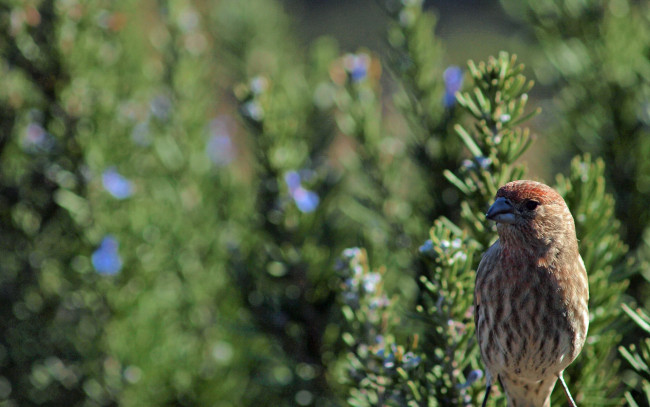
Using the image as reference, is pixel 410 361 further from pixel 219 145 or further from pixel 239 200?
pixel 219 145

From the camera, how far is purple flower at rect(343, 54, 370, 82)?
198 centimetres

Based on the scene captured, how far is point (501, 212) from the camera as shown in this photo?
1286 millimetres

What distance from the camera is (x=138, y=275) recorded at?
200 centimetres

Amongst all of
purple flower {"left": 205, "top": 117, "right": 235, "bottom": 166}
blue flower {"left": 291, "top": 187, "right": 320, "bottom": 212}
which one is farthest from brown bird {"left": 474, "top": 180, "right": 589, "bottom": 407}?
purple flower {"left": 205, "top": 117, "right": 235, "bottom": 166}

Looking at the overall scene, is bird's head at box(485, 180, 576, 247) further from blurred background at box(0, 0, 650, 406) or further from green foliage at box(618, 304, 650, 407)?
blurred background at box(0, 0, 650, 406)

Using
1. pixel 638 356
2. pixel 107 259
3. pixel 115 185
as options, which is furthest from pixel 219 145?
pixel 638 356

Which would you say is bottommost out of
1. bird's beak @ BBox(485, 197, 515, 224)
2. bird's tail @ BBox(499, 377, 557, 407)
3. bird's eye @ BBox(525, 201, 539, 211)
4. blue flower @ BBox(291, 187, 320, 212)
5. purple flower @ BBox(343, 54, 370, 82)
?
bird's tail @ BBox(499, 377, 557, 407)

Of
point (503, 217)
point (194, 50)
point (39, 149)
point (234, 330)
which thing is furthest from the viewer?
point (194, 50)

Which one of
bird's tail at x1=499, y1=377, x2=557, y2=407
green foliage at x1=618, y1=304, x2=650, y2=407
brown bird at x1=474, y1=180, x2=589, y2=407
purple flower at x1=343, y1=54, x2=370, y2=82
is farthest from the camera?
purple flower at x1=343, y1=54, x2=370, y2=82

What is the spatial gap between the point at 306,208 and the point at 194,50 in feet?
3.15

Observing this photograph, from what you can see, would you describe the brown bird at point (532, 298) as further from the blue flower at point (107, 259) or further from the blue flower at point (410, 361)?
the blue flower at point (107, 259)

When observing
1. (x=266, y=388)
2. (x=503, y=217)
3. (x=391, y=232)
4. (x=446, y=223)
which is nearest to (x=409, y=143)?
(x=391, y=232)

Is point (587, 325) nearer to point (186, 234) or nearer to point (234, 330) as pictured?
point (234, 330)

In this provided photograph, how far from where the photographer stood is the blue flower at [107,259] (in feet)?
6.26
